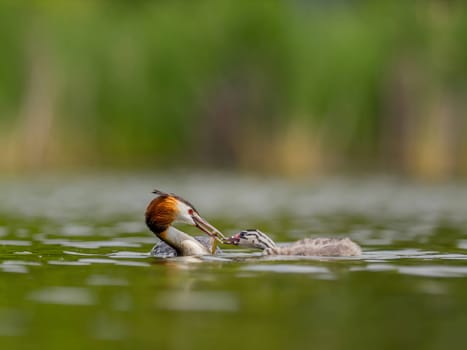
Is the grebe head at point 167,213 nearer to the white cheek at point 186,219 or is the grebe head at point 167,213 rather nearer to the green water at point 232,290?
the white cheek at point 186,219

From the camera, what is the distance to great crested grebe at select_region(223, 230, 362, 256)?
16.3 metres

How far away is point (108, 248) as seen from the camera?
17875mm

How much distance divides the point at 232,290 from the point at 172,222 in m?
3.66

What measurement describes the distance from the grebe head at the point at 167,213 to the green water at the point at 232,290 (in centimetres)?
41

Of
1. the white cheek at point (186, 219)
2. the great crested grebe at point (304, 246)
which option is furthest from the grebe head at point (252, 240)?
the white cheek at point (186, 219)

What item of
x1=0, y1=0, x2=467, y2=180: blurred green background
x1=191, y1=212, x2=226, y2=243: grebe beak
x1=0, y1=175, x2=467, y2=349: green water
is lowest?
x1=0, y1=175, x2=467, y2=349: green water

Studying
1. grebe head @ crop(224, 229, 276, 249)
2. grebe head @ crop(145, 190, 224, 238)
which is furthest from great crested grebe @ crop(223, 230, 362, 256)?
grebe head @ crop(145, 190, 224, 238)

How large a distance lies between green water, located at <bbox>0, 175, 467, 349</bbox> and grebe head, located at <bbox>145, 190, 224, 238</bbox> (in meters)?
0.41

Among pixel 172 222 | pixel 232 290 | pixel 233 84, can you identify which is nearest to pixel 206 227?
pixel 172 222

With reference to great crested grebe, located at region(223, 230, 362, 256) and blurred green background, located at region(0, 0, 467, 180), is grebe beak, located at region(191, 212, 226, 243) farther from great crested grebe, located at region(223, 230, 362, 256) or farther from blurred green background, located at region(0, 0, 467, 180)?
blurred green background, located at region(0, 0, 467, 180)

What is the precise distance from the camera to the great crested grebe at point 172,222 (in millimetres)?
16125

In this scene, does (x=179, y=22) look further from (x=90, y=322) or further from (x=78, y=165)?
(x=90, y=322)

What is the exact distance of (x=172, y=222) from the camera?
637 inches

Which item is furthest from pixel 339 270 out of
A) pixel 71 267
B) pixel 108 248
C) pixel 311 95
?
pixel 311 95
